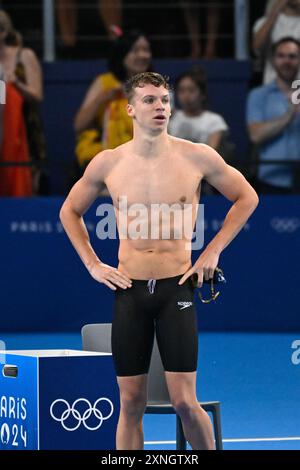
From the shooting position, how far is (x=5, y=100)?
1259 cm

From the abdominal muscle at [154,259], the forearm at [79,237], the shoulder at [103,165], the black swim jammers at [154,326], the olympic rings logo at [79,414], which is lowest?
the olympic rings logo at [79,414]

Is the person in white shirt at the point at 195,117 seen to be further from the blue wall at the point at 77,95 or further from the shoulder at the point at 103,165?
the shoulder at the point at 103,165

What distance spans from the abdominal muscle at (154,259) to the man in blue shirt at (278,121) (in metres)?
6.09

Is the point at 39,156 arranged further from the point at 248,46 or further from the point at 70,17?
the point at 248,46

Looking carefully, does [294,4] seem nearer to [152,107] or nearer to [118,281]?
[152,107]

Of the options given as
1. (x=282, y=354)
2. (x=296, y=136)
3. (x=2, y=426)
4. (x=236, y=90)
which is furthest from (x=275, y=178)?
(x=2, y=426)

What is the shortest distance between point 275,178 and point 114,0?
2.62 meters

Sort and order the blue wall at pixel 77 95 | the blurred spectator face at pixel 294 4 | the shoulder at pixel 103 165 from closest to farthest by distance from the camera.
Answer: the shoulder at pixel 103 165 → the blurred spectator face at pixel 294 4 → the blue wall at pixel 77 95

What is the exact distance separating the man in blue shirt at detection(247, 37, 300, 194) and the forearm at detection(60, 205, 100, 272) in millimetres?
5922

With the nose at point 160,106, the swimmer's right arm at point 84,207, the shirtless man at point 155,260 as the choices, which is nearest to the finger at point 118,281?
the shirtless man at point 155,260

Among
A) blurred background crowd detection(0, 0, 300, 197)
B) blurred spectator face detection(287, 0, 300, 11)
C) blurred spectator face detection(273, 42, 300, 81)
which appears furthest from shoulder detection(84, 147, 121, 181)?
blurred spectator face detection(287, 0, 300, 11)

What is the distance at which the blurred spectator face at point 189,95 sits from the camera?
12.6 m

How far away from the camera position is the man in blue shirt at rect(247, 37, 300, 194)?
12578mm

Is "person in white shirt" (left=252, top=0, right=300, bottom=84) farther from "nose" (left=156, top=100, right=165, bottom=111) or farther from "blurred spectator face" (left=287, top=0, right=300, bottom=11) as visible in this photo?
"nose" (left=156, top=100, right=165, bottom=111)
